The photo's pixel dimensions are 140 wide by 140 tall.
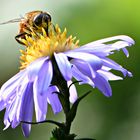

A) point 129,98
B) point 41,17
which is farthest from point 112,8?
point 41,17

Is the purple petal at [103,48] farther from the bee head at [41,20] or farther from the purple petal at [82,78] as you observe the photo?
the bee head at [41,20]

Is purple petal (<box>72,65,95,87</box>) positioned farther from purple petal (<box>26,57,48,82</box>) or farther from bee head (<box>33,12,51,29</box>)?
bee head (<box>33,12,51,29</box>)

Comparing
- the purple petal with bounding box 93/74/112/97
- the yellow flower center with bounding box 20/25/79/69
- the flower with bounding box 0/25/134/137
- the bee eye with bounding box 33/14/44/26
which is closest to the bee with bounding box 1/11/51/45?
the bee eye with bounding box 33/14/44/26

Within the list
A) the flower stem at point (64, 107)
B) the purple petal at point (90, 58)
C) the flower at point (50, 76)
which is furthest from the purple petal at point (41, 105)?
the purple petal at point (90, 58)

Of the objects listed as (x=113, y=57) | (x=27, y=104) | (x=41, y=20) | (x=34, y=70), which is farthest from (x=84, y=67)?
(x=113, y=57)

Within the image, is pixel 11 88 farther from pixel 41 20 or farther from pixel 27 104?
pixel 41 20

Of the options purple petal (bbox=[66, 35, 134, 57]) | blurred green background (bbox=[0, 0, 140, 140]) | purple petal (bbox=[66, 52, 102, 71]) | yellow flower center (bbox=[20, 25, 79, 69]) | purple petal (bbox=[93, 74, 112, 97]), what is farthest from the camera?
blurred green background (bbox=[0, 0, 140, 140])
